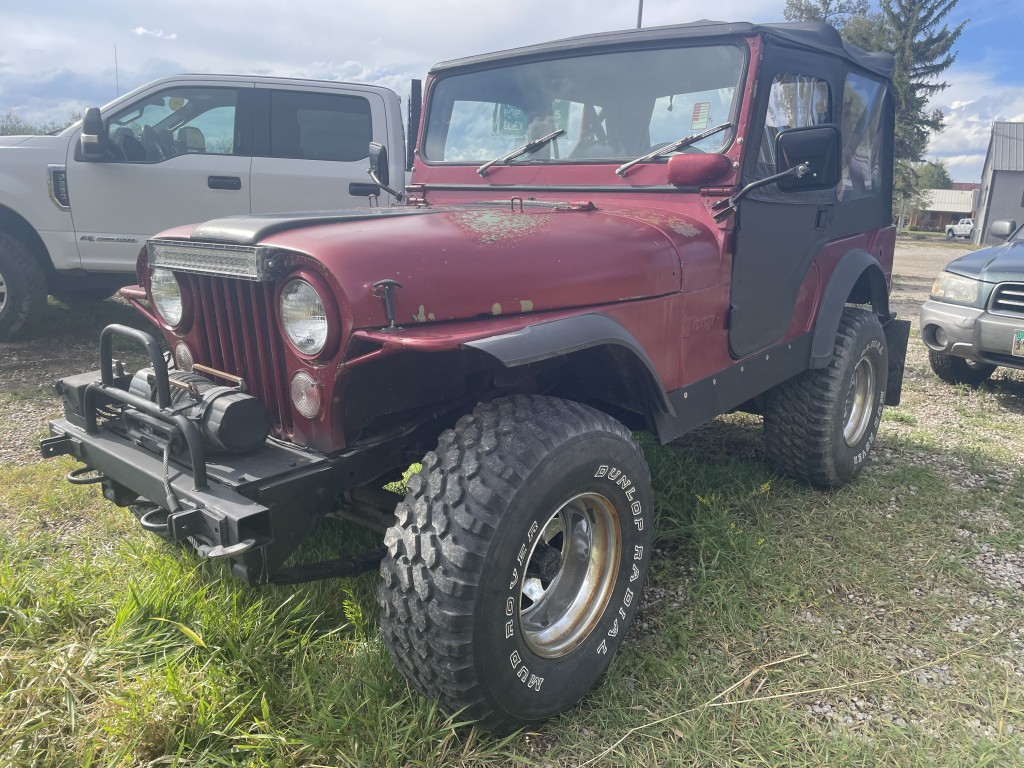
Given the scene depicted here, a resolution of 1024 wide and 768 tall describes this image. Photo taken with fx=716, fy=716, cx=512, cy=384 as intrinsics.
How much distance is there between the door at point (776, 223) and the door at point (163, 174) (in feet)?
14.6

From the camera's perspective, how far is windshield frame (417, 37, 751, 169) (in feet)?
9.13

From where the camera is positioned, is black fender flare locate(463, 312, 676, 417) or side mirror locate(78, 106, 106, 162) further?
side mirror locate(78, 106, 106, 162)

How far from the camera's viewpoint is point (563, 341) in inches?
78.9

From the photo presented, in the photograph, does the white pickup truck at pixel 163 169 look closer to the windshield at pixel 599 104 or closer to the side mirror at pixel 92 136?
the side mirror at pixel 92 136

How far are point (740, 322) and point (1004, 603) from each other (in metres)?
1.53

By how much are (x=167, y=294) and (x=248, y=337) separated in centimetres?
50

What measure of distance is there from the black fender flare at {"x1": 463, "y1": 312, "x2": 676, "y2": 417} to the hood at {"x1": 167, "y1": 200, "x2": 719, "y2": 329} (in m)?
0.13

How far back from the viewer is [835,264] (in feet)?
12.2

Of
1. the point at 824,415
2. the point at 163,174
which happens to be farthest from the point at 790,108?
the point at 163,174

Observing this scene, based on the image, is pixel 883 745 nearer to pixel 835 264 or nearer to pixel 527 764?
pixel 527 764

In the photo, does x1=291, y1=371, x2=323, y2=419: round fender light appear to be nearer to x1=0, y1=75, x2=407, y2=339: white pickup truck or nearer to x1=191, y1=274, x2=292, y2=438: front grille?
x1=191, y1=274, x2=292, y2=438: front grille

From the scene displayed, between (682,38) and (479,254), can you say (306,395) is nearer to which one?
(479,254)

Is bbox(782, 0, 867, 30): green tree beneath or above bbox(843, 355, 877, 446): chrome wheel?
above

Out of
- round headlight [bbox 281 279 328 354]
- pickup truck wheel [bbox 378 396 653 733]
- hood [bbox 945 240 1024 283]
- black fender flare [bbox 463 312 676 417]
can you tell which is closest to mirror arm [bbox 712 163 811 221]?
black fender flare [bbox 463 312 676 417]
